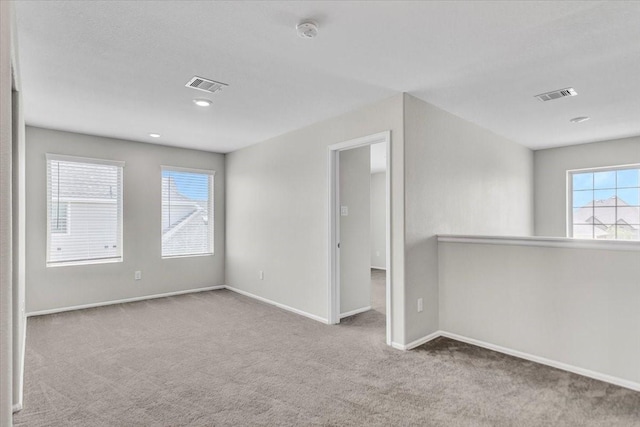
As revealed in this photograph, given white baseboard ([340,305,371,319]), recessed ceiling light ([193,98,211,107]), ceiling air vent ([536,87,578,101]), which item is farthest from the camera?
white baseboard ([340,305,371,319])

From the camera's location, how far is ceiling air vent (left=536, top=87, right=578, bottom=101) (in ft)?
10.8

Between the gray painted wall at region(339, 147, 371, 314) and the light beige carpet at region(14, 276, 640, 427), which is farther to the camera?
the gray painted wall at region(339, 147, 371, 314)

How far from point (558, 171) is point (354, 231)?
3749 millimetres

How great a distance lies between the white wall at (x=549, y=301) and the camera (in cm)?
266

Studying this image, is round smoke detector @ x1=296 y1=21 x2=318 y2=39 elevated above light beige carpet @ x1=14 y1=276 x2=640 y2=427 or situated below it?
above

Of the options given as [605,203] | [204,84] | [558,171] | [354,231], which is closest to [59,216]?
[204,84]

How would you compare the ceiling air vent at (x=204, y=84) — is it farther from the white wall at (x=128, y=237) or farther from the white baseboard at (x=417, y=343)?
the white baseboard at (x=417, y=343)

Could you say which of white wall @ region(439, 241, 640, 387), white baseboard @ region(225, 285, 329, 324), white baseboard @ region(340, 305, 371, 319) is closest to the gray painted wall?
white baseboard @ region(340, 305, 371, 319)

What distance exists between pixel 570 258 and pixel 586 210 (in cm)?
350

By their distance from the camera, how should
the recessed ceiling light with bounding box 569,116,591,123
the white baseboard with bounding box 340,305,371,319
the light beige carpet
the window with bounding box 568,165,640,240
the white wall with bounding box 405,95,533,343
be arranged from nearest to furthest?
1. the light beige carpet
2. the white wall with bounding box 405,95,533,343
3. the recessed ceiling light with bounding box 569,116,591,123
4. the white baseboard with bounding box 340,305,371,319
5. the window with bounding box 568,165,640,240

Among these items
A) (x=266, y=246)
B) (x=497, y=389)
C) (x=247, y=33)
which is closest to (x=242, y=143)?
(x=266, y=246)

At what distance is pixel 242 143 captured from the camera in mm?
5477

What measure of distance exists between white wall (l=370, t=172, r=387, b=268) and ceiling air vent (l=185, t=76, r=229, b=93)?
592 cm

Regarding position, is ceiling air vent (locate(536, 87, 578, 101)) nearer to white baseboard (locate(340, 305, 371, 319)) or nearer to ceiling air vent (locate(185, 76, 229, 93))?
ceiling air vent (locate(185, 76, 229, 93))
